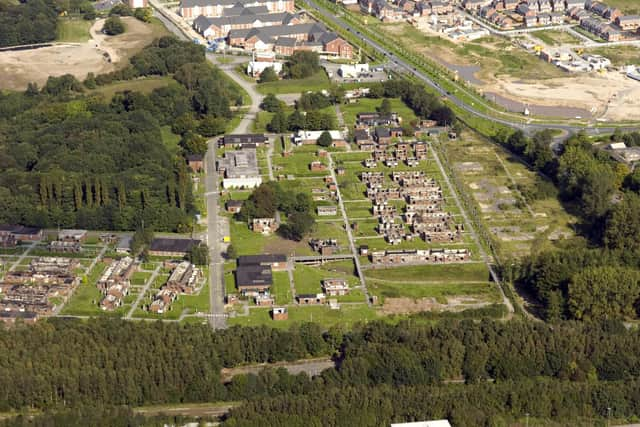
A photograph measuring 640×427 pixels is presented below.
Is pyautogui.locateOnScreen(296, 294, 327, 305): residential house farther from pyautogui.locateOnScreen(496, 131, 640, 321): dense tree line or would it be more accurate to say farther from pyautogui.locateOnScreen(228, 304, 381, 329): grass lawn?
pyautogui.locateOnScreen(496, 131, 640, 321): dense tree line

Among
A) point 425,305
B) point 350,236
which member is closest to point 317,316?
point 425,305

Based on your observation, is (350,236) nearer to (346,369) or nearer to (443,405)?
(346,369)

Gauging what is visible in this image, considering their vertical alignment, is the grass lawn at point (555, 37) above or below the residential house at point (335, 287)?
above

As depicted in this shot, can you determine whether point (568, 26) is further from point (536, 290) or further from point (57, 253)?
point (57, 253)

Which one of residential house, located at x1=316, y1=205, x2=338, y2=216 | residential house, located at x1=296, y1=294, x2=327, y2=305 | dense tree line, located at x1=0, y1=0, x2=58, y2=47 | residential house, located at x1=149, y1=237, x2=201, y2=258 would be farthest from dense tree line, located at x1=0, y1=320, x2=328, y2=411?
dense tree line, located at x1=0, y1=0, x2=58, y2=47

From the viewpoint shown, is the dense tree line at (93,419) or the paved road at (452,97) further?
the paved road at (452,97)

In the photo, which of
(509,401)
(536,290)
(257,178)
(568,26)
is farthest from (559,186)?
(568,26)

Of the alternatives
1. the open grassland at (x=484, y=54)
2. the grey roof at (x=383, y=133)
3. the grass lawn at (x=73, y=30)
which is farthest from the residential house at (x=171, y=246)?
the grass lawn at (x=73, y=30)

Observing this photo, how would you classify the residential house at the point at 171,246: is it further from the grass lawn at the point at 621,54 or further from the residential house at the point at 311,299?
the grass lawn at the point at 621,54
